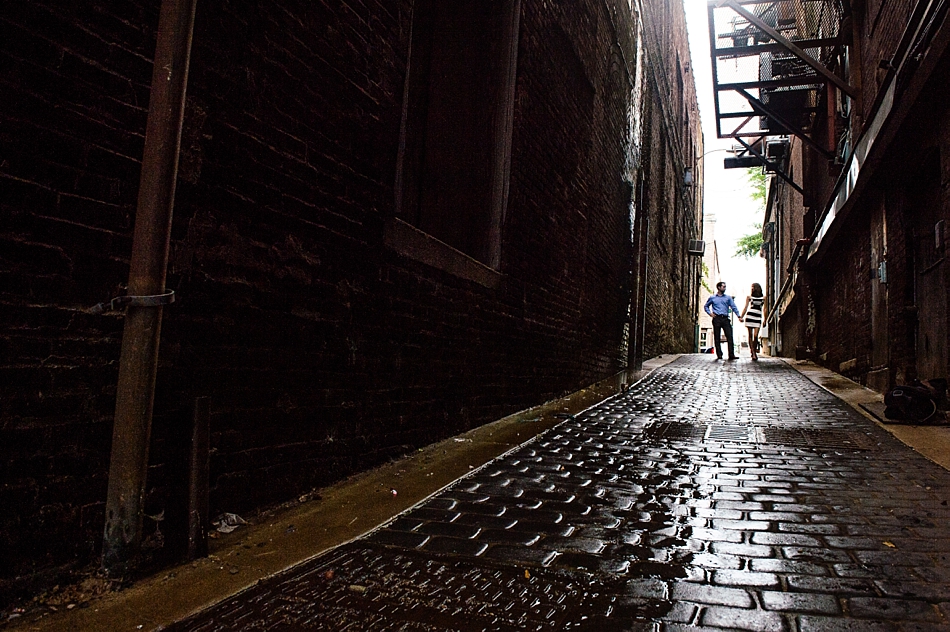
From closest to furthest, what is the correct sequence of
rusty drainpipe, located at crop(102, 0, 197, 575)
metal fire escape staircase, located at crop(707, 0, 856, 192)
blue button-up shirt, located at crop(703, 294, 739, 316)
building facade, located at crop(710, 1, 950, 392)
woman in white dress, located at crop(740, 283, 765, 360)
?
rusty drainpipe, located at crop(102, 0, 197, 575) → building facade, located at crop(710, 1, 950, 392) → metal fire escape staircase, located at crop(707, 0, 856, 192) → blue button-up shirt, located at crop(703, 294, 739, 316) → woman in white dress, located at crop(740, 283, 765, 360)

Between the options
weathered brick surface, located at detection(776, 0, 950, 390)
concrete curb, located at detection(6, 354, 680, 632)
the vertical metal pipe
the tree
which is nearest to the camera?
concrete curb, located at detection(6, 354, 680, 632)

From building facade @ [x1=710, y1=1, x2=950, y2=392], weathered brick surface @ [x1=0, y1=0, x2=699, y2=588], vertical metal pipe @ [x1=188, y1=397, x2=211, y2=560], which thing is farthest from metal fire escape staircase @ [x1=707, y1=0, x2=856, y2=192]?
vertical metal pipe @ [x1=188, y1=397, x2=211, y2=560]

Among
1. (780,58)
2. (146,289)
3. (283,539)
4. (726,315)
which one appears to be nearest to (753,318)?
(726,315)

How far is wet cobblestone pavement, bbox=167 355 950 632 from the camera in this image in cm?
201

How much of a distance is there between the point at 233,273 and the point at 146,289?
712mm

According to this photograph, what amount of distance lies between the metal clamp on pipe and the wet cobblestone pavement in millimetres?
996

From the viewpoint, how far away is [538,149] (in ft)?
21.9

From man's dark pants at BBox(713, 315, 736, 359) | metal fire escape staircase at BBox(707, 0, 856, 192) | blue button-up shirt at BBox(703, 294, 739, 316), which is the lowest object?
man's dark pants at BBox(713, 315, 736, 359)

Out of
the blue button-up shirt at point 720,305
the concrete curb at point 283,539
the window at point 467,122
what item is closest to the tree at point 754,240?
the blue button-up shirt at point 720,305

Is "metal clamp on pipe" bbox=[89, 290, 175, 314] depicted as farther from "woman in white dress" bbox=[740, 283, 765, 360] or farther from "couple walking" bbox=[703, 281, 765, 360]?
"woman in white dress" bbox=[740, 283, 765, 360]

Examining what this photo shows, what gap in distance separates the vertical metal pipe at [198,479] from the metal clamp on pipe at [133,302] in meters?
0.41

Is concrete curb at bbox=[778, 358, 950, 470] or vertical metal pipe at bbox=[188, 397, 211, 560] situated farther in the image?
concrete curb at bbox=[778, 358, 950, 470]

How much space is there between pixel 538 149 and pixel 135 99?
481 cm

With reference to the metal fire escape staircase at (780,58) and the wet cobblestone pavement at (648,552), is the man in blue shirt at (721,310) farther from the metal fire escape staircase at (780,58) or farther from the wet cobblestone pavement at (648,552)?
the wet cobblestone pavement at (648,552)
